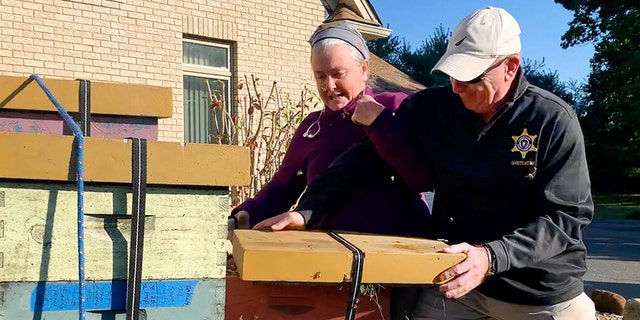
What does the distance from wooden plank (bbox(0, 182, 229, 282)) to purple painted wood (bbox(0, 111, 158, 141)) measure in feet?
Result: 2.20

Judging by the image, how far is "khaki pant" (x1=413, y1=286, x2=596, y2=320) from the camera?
7.01 feet

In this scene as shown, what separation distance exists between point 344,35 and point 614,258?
9.83 meters

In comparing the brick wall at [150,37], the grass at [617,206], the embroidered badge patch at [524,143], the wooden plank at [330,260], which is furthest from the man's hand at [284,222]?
the grass at [617,206]

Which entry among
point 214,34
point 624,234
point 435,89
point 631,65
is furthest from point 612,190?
point 435,89

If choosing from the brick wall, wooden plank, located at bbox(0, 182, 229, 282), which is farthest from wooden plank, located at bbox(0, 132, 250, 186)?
the brick wall

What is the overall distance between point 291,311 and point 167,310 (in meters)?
0.48

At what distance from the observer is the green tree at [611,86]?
2523 cm

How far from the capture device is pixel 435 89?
241 centimetres

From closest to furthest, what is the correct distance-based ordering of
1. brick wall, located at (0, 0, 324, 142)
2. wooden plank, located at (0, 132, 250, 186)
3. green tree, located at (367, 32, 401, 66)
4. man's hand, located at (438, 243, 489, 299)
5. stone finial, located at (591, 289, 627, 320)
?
wooden plank, located at (0, 132, 250, 186)
man's hand, located at (438, 243, 489, 299)
stone finial, located at (591, 289, 627, 320)
brick wall, located at (0, 0, 324, 142)
green tree, located at (367, 32, 401, 66)

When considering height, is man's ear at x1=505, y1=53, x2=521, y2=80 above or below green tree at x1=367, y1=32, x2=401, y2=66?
below

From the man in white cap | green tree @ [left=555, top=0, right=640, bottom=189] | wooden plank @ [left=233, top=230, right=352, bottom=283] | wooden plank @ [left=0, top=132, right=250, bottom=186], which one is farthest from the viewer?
green tree @ [left=555, top=0, right=640, bottom=189]

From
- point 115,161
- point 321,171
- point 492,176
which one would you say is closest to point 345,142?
point 321,171

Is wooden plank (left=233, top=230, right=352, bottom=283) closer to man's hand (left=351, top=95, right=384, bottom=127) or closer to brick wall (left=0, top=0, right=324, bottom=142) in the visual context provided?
man's hand (left=351, top=95, right=384, bottom=127)

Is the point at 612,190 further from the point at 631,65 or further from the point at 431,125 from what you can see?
the point at 431,125
